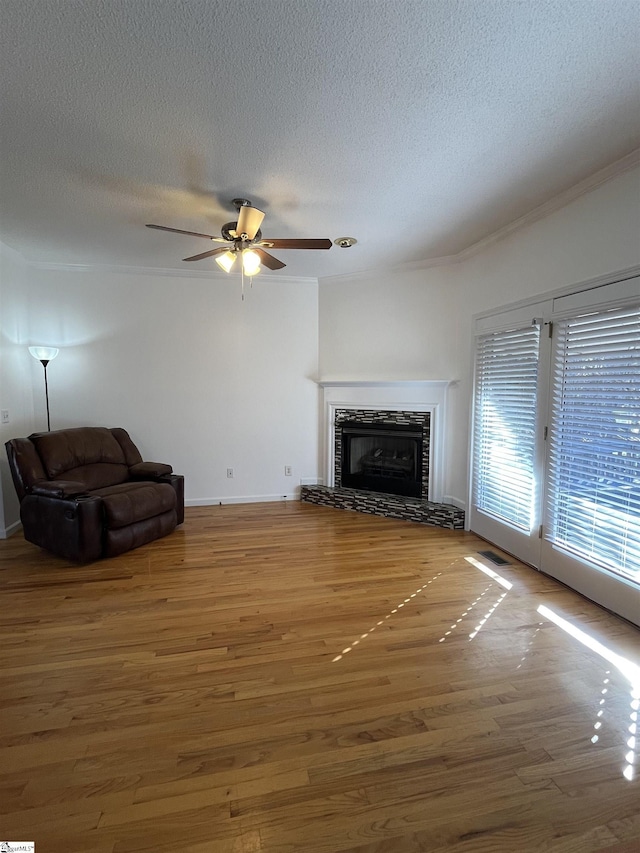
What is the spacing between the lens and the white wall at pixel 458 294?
95.4 inches

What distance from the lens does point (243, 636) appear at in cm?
220

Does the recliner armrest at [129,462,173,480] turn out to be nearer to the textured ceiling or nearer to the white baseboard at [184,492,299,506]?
the white baseboard at [184,492,299,506]

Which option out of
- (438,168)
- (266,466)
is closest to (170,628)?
(266,466)

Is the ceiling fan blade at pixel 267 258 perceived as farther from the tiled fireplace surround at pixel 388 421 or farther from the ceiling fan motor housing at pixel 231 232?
the tiled fireplace surround at pixel 388 421

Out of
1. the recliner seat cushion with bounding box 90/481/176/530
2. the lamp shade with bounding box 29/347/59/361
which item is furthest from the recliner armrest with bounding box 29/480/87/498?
the lamp shade with bounding box 29/347/59/361

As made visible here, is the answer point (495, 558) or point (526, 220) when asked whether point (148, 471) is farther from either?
point (526, 220)

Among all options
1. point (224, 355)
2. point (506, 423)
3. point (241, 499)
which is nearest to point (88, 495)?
point (241, 499)

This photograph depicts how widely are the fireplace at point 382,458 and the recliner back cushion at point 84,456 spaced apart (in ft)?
8.31

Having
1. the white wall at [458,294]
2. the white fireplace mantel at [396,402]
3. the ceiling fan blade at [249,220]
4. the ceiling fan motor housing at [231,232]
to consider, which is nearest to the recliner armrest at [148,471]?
the white fireplace mantel at [396,402]

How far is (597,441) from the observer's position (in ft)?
8.18

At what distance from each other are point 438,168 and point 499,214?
3.02ft

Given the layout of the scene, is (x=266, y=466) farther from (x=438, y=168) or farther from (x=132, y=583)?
(x=438, y=168)

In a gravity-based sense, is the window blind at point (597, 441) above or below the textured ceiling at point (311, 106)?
below

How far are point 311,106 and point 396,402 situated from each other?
299cm
